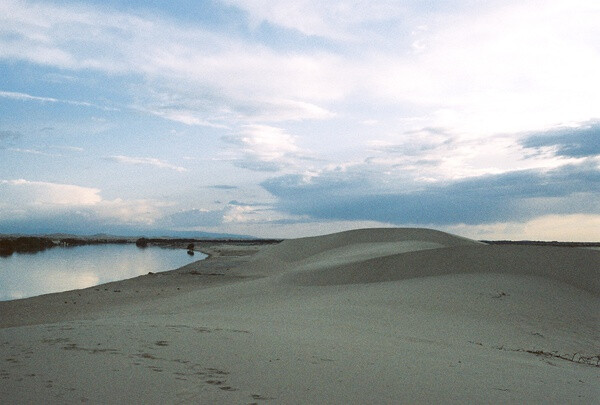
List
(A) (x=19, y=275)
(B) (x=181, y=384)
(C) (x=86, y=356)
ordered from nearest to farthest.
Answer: (B) (x=181, y=384) < (C) (x=86, y=356) < (A) (x=19, y=275)

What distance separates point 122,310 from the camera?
13.8 m

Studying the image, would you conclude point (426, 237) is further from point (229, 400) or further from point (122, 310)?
point (229, 400)

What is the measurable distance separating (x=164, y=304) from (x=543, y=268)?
1249 centimetres

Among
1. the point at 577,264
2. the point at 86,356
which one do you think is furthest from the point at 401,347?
the point at 577,264

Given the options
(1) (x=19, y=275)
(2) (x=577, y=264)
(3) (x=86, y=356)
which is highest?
(2) (x=577, y=264)

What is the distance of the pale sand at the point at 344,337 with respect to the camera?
14.1 feet

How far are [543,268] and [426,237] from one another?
17752mm

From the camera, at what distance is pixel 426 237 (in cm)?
3384

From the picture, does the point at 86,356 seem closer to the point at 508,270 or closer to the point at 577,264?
the point at 508,270

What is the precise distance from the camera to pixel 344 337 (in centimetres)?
763

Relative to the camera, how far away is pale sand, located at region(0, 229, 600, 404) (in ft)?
14.1

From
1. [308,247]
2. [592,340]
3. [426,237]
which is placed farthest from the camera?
[308,247]

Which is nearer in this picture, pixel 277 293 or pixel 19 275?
pixel 277 293

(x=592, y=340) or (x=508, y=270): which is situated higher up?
(x=508, y=270)
